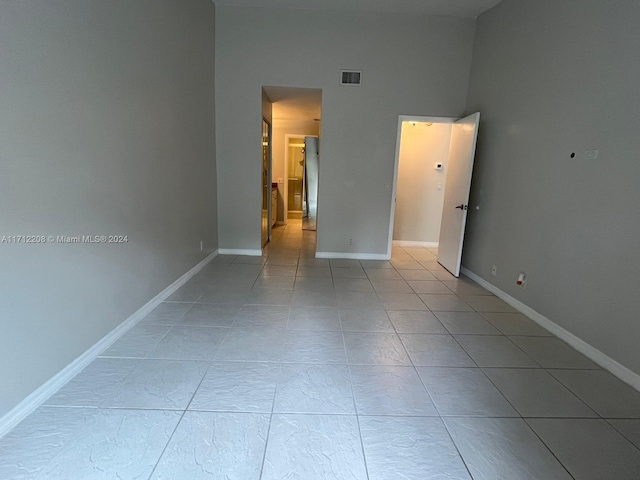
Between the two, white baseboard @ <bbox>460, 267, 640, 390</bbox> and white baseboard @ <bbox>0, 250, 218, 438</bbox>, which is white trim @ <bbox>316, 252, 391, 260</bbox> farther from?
white baseboard @ <bbox>0, 250, 218, 438</bbox>

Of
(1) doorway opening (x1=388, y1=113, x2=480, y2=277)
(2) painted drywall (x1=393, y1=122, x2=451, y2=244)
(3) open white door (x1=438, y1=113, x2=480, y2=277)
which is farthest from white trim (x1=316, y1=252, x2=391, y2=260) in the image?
(2) painted drywall (x1=393, y1=122, x2=451, y2=244)

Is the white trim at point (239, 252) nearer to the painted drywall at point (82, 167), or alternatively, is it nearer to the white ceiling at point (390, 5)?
the painted drywall at point (82, 167)

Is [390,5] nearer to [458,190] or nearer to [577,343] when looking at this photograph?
[458,190]

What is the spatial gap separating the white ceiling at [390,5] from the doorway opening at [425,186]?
4.16ft

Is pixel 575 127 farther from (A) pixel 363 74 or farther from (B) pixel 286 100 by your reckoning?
(B) pixel 286 100

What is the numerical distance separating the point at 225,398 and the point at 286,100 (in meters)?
4.58

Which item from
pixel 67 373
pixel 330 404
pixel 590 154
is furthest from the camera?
pixel 590 154

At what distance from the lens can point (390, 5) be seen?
3693 mm

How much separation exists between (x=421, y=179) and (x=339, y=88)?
2.21 metres

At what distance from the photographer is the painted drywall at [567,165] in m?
1.97

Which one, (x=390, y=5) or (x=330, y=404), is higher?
(x=390, y=5)

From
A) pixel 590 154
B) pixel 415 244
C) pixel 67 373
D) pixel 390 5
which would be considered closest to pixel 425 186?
pixel 415 244

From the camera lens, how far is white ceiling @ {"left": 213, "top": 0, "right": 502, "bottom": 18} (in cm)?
359

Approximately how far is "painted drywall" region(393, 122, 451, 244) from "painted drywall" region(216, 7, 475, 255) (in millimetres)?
975
